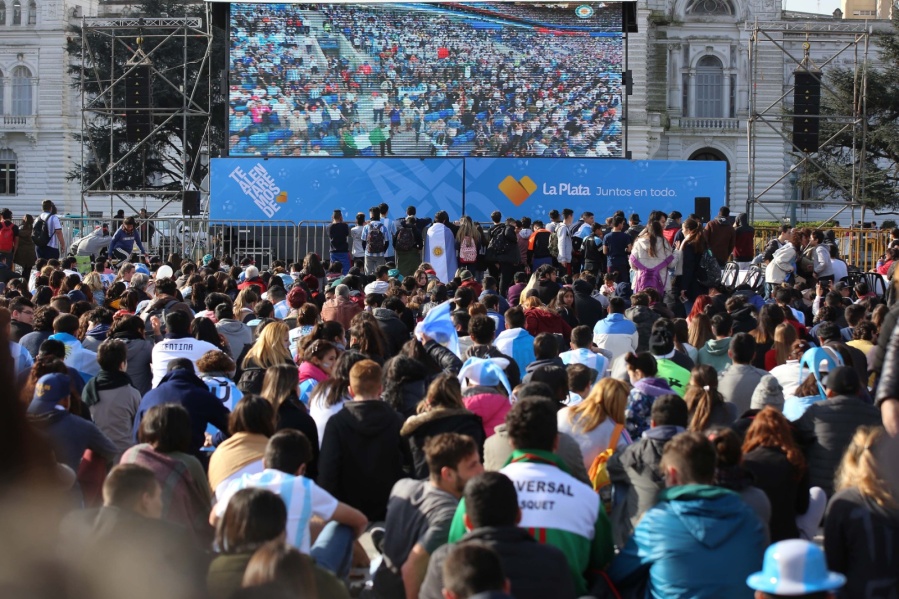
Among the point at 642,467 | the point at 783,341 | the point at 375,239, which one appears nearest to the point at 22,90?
the point at 375,239

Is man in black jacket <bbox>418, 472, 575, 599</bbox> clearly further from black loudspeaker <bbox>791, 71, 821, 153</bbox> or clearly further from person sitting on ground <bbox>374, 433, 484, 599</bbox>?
black loudspeaker <bbox>791, 71, 821, 153</bbox>

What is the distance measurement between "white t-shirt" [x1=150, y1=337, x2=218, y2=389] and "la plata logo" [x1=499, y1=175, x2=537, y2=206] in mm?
14994

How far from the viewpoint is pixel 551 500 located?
16.5 feet

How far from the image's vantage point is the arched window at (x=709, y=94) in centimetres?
5769

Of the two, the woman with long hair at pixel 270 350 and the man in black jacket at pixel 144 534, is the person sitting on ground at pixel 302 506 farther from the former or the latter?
the woman with long hair at pixel 270 350

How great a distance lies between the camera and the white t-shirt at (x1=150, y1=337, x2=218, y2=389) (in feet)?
28.6

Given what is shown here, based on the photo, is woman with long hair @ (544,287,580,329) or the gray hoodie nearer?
the gray hoodie

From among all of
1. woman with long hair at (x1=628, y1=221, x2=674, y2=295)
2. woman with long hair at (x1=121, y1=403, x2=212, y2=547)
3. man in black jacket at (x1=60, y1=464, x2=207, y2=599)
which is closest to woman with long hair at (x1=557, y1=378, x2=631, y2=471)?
woman with long hair at (x1=121, y1=403, x2=212, y2=547)

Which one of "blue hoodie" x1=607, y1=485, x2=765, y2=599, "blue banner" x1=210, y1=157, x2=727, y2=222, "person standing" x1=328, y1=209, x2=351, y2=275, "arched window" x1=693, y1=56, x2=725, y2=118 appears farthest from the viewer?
"arched window" x1=693, y1=56, x2=725, y2=118

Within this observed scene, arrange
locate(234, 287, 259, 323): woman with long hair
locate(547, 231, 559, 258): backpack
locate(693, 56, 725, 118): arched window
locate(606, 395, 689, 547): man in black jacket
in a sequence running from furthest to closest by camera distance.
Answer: locate(693, 56, 725, 118): arched window → locate(547, 231, 559, 258): backpack → locate(234, 287, 259, 323): woman with long hair → locate(606, 395, 689, 547): man in black jacket

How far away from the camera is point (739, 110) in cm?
5725

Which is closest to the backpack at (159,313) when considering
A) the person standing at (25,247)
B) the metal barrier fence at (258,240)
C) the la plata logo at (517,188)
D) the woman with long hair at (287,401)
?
the woman with long hair at (287,401)

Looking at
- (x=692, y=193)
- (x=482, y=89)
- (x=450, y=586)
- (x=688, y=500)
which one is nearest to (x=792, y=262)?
(x=692, y=193)

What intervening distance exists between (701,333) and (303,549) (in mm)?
6099
